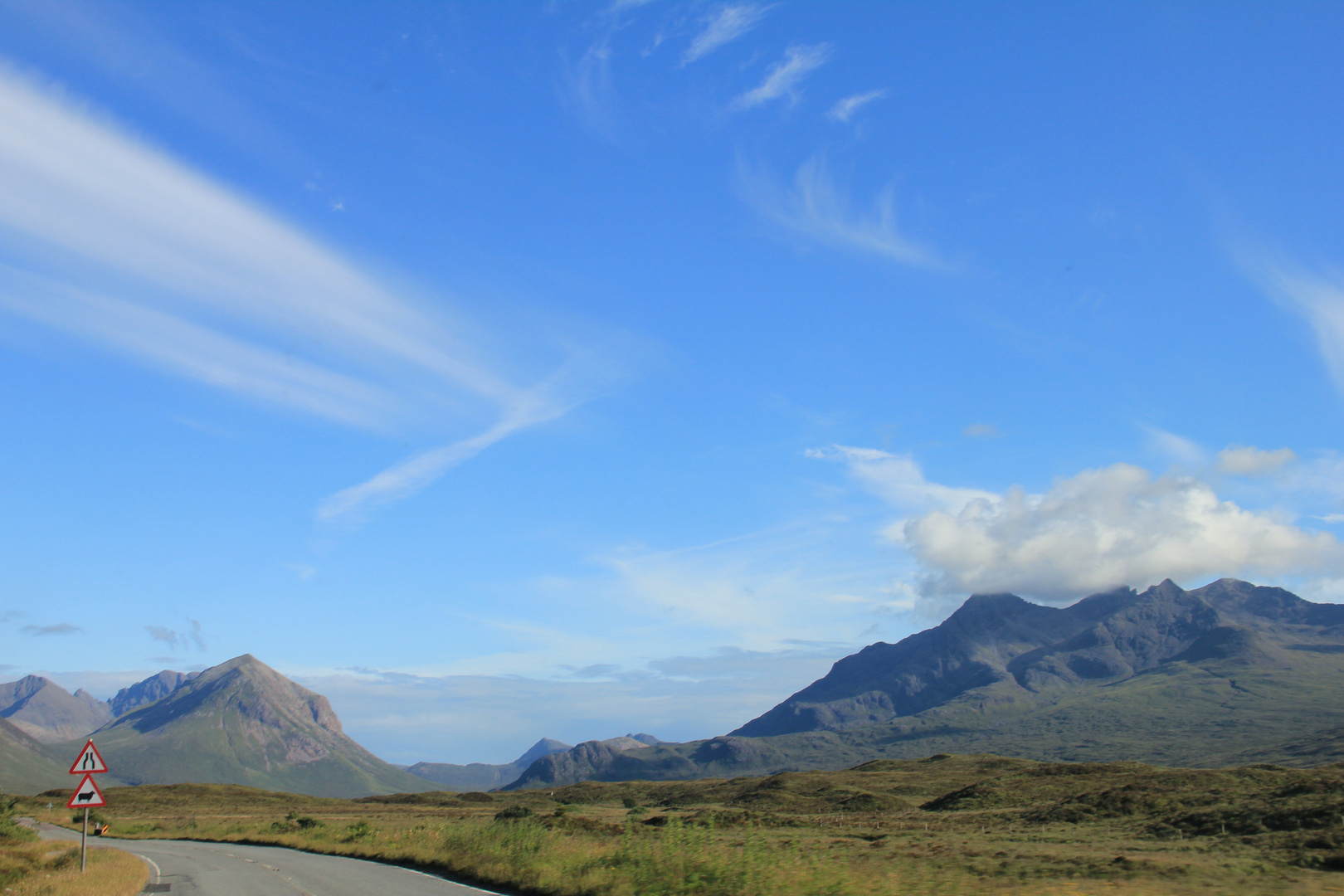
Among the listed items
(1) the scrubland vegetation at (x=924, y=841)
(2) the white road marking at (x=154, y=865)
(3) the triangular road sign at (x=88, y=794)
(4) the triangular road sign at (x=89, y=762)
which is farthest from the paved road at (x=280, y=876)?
(4) the triangular road sign at (x=89, y=762)

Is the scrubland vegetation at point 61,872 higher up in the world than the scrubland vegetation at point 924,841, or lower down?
higher up

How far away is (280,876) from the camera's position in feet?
106

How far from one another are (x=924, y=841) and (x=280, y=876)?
39.2 m

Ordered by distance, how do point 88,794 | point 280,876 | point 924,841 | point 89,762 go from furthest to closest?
point 924,841 < point 280,876 < point 89,762 < point 88,794

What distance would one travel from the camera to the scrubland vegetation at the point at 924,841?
84.3 feet

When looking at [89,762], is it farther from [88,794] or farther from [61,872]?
[61,872]

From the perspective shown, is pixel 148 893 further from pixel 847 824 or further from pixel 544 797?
pixel 544 797

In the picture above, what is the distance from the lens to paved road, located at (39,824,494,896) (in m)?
27.1

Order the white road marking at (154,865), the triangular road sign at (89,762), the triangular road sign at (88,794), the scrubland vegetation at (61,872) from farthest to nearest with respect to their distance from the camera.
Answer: the white road marking at (154,865) < the triangular road sign at (89,762) < the triangular road sign at (88,794) < the scrubland vegetation at (61,872)

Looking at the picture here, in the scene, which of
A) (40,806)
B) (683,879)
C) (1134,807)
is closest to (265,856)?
(683,879)

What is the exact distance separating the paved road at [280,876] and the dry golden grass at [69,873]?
3.00ft

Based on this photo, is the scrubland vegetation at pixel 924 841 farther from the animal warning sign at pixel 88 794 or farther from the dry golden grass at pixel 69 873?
the animal warning sign at pixel 88 794

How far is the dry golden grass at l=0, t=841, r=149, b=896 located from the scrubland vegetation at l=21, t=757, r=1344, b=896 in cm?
953

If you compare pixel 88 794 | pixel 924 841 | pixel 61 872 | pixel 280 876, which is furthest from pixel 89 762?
pixel 924 841
